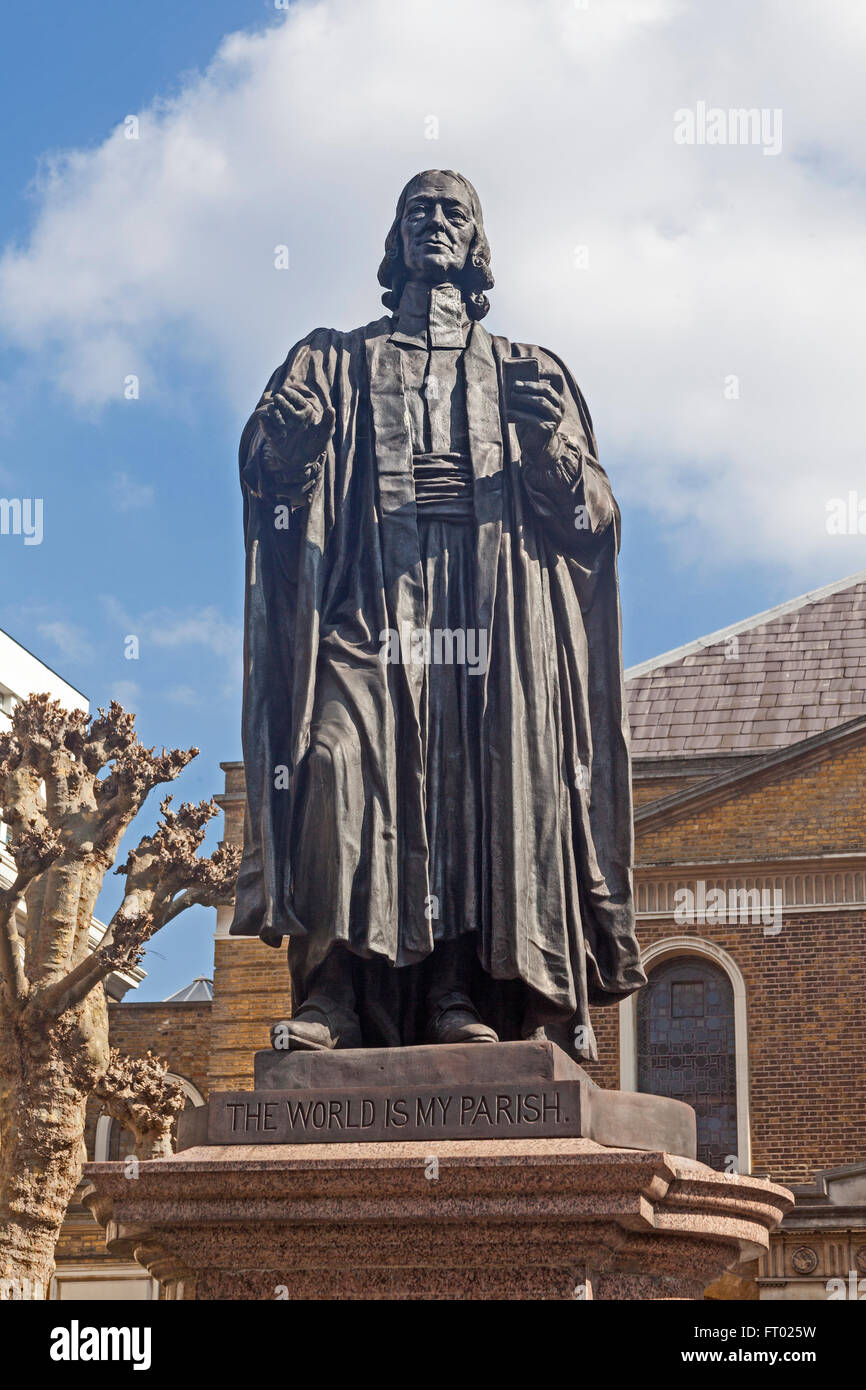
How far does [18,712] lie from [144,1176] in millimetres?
14721

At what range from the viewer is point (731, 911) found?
24281 mm

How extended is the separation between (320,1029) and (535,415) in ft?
5.97

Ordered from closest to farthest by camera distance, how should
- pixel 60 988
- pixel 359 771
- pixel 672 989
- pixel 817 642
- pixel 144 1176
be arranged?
pixel 144 1176 < pixel 359 771 < pixel 60 988 < pixel 672 989 < pixel 817 642

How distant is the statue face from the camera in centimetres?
582

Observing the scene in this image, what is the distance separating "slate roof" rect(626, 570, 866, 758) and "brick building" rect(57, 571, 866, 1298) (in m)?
0.05

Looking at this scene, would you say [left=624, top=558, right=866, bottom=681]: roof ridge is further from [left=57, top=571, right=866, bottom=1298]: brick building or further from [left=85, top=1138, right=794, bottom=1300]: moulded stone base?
[left=85, top=1138, right=794, bottom=1300]: moulded stone base

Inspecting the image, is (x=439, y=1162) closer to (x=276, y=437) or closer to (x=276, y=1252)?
(x=276, y=1252)

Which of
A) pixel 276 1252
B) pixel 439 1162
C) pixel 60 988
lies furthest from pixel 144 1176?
pixel 60 988

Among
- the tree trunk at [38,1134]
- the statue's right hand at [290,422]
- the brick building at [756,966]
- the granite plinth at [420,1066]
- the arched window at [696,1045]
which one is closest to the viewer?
the granite plinth at [420,1066]

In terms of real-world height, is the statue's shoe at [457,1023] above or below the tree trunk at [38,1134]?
below

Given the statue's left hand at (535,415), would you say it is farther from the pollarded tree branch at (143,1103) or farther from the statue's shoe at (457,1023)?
the pollarded tree branch at (143,1103)

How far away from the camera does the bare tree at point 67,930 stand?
1744 cm

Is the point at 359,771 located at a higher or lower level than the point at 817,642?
lower

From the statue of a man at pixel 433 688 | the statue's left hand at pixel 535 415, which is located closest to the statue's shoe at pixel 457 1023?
the statue of a man at pixel 433 688
